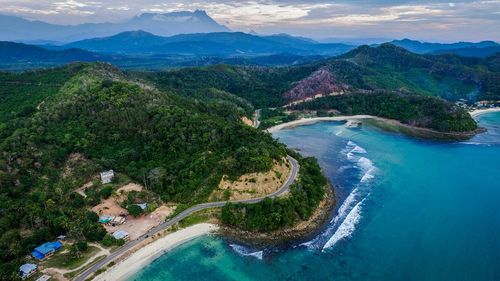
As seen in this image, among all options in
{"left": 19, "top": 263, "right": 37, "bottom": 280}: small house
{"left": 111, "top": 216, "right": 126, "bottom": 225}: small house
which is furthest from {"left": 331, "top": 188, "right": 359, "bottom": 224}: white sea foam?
{"left": 19, "top": 263, "right": 37, "bottom": 280}: small house

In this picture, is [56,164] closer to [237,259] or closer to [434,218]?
[237,259]

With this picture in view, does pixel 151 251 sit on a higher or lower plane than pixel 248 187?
lower

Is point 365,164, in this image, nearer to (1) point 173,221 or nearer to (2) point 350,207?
(2) point 350,207

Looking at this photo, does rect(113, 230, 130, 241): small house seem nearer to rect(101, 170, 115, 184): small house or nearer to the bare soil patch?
the bare soil patch

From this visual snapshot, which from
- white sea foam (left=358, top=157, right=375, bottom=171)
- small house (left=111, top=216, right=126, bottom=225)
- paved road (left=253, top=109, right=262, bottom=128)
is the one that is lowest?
white sea foam (left=358, top=157, right=375, bottom=171)

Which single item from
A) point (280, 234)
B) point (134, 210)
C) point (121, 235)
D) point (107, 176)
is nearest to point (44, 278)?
point (121, 235)

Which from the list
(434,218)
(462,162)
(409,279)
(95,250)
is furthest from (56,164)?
(462,162)
